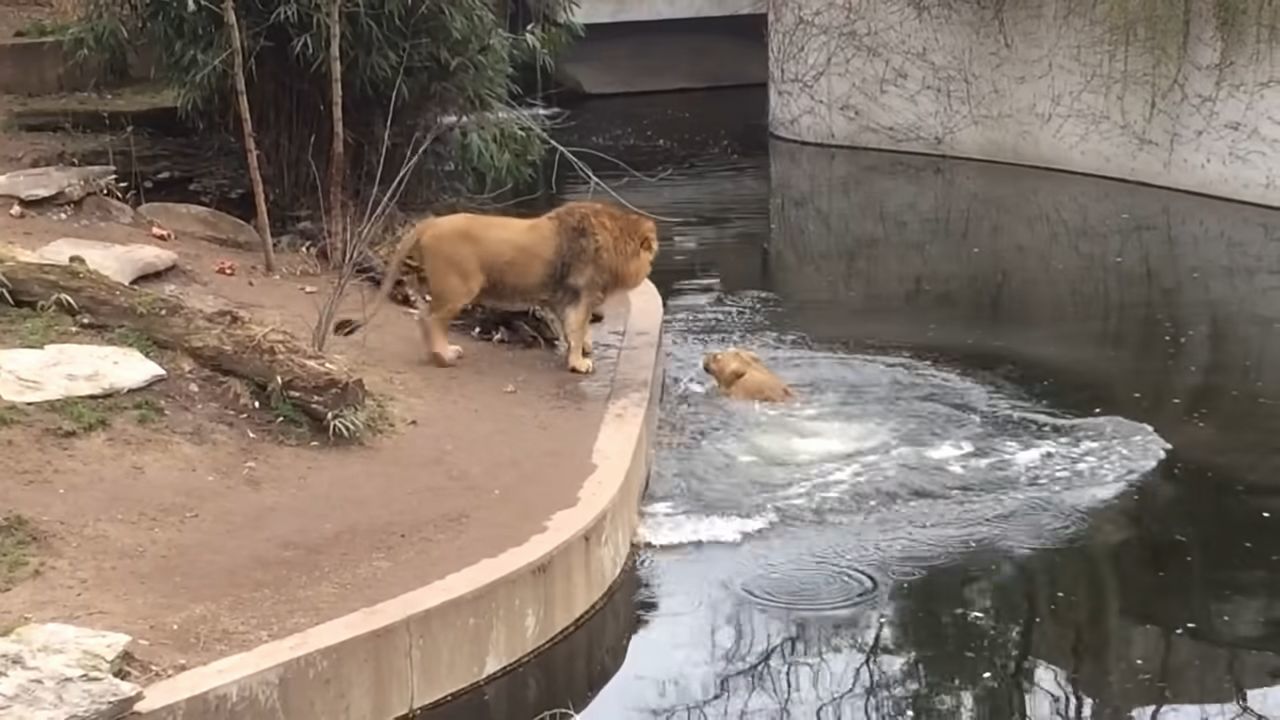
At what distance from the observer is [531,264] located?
7293 millimetres

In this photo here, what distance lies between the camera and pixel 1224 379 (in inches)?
342

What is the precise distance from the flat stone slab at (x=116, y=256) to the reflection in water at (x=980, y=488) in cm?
269

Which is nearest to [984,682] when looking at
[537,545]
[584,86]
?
[537,545]

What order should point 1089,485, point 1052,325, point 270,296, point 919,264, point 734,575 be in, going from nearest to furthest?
1. point 734,575
2. point 1089,485
3. point 270,296
4. point 1052,325
5. point 919,264

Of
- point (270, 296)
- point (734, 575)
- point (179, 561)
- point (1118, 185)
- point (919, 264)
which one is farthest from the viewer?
point (1118, 185)

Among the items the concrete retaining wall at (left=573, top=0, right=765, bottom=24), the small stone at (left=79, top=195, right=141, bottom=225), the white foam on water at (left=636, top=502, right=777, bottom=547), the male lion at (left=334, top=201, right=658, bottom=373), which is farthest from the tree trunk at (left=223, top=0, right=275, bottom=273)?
the concrete retaining wall at (left=573, top=0, right=765, bottom=24)

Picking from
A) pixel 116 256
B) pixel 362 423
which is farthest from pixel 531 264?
pixel 116 256

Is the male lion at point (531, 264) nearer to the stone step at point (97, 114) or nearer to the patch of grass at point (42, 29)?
the stone step at point (97, 114)

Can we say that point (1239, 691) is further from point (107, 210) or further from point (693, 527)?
point (107, 210)

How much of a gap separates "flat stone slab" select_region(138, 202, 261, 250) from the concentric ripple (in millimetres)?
4581

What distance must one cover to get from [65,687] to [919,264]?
347 inches

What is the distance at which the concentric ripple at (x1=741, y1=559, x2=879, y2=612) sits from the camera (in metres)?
5.80

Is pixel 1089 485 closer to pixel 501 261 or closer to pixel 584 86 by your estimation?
pixel 501 261

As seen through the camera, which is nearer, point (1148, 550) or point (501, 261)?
point (1148, 550)
